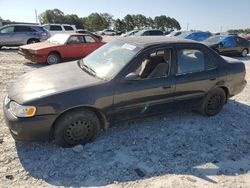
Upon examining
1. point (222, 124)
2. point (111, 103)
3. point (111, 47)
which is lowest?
point (222, 124)

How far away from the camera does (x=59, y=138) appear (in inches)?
158

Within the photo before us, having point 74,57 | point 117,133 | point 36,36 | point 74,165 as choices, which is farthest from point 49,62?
point 74,165

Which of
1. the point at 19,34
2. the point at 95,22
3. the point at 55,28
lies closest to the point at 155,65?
the point at 19,34

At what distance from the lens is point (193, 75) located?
498 centimetres

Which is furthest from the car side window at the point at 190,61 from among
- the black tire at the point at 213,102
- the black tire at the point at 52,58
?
the black tire at the point at 52,58

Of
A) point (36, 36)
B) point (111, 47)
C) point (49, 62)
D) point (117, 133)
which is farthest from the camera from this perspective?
point (36, 36)

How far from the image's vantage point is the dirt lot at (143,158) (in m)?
3.50

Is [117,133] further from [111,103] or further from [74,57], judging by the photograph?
[74,57]

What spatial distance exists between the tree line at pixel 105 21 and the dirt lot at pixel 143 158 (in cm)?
7381

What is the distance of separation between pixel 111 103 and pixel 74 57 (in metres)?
8.20

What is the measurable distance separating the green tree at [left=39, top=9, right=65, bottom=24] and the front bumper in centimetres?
7743

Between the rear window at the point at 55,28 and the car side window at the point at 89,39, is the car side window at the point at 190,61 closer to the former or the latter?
the car side window at the point at 89,39

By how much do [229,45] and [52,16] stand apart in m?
73.5

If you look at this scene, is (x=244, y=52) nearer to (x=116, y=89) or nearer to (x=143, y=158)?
(x=116, y=89)
